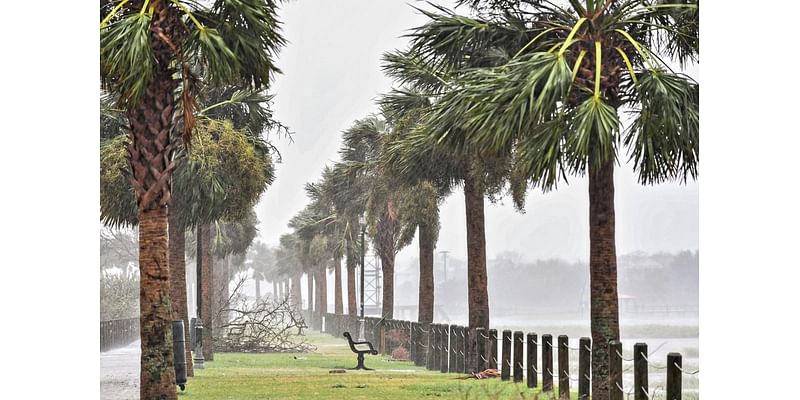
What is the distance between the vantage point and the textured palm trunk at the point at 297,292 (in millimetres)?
32906

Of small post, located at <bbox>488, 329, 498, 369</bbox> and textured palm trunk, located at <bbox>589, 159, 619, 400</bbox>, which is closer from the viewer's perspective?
textured palm trunk, located at <bbox>589, 159, 619, 400</bbox>

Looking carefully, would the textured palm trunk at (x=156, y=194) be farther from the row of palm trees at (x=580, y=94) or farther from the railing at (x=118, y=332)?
the railing at (x=118, y=332)

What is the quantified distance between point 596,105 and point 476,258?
864 centimetres

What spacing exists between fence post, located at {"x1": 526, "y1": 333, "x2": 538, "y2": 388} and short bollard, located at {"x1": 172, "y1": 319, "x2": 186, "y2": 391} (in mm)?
4643

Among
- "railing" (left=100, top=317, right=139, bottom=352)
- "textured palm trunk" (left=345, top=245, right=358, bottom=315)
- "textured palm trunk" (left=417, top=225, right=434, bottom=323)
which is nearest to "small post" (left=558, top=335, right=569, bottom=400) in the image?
"textured palm trunk" (left=417, top=225, right=434, bottom=323)

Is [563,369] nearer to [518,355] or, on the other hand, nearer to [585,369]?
[585,369]

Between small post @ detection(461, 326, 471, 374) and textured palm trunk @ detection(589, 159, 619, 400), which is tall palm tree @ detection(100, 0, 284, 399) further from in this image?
small post @ detection(461, 326, 471, 374)

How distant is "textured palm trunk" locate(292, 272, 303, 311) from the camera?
32.9m

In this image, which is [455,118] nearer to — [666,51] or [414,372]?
[666,51]

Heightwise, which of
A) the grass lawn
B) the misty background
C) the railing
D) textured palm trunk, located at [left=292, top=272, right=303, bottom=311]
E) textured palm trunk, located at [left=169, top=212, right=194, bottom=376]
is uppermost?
the misty background

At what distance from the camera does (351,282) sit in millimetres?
33188
